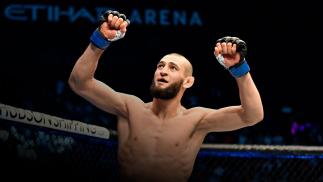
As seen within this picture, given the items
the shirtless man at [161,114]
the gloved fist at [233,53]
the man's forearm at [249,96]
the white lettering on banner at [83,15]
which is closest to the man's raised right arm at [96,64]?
the shirtless man at [161,114]

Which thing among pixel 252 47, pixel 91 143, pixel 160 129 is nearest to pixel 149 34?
pixel 252 47

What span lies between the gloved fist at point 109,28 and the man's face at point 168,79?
33cm

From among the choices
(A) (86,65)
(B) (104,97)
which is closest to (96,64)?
(A) (86,65)

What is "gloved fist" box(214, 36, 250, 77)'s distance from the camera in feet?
6.82

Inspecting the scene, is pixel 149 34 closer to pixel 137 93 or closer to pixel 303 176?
pixel 137 93

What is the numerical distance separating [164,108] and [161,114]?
0.04 m

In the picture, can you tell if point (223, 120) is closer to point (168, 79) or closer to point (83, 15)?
point (168, 79)

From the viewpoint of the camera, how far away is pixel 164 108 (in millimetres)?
2406

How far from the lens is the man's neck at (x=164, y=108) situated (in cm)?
240

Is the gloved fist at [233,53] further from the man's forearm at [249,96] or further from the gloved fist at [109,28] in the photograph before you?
the gloved fist at [109,28]

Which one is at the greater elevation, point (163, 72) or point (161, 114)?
point (163, 72)

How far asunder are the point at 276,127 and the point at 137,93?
2.07 meters

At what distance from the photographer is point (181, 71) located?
7.90 ft

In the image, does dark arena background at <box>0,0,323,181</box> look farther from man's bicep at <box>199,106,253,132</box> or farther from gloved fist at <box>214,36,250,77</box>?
gloved fist at <box>214,36,250,77</box>
